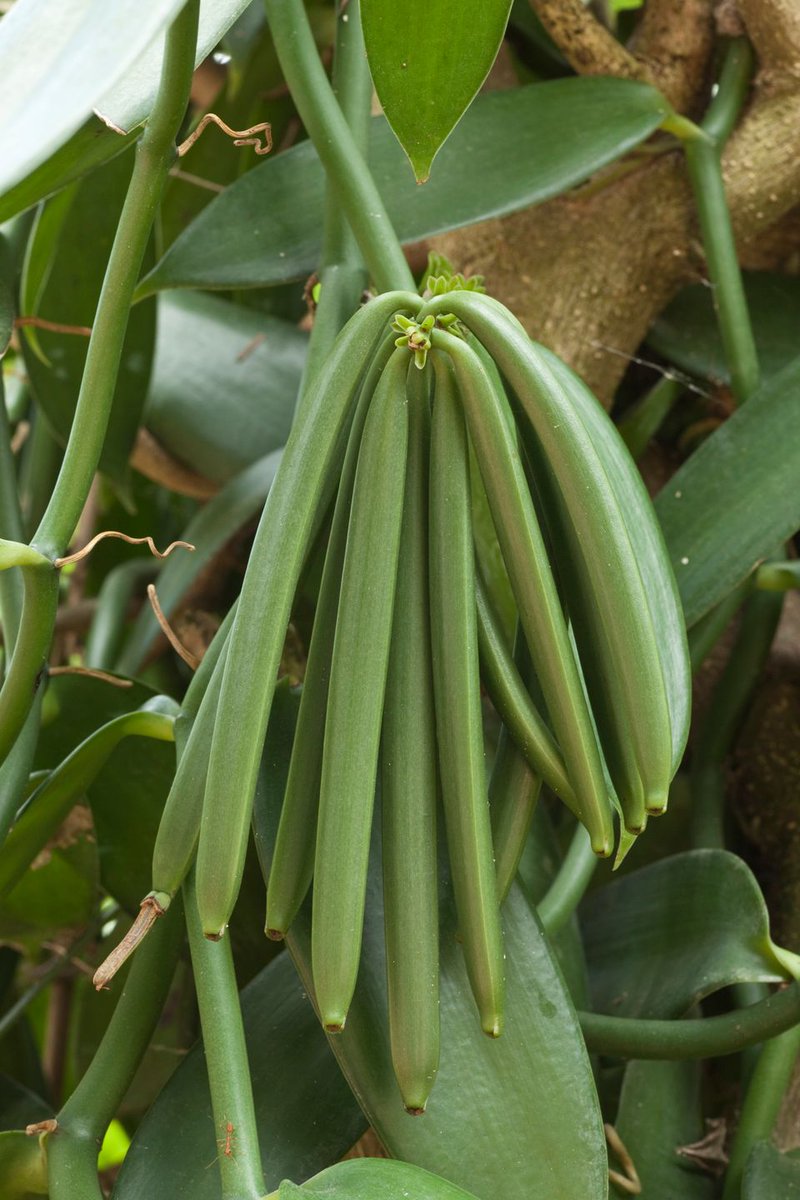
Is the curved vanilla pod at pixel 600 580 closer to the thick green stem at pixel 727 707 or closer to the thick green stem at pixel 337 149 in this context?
the thick green stem at pixel 337 149

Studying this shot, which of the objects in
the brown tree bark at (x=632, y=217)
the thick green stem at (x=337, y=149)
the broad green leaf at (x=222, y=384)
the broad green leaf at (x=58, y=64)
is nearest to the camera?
the broad green leaf at (x=58, y=64)

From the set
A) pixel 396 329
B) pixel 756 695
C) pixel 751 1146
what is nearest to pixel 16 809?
pixel 396 329

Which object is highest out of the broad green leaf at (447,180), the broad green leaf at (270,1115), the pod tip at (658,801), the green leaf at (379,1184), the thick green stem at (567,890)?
the broad green leaf at (447,180)

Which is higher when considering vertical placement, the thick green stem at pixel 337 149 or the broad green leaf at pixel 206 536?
the thick green stem at pixel 337 149

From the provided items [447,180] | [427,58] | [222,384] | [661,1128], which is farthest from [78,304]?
[661,1128]

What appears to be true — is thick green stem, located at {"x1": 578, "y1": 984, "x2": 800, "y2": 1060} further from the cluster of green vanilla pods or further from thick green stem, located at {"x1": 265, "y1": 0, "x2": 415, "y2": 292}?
thick green stem, located at {"x1": 265, "y1": 0, "x2": 415, "y2": 292}

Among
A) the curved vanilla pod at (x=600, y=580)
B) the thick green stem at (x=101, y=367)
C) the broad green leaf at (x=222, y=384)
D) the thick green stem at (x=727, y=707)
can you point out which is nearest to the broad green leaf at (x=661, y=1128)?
the thick green stem at (x=727, y=707)

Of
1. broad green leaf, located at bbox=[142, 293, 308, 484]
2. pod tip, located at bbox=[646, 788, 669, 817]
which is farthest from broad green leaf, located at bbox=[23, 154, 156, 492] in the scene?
pod tip, located at bbox=[646, 788, 669, 817]
